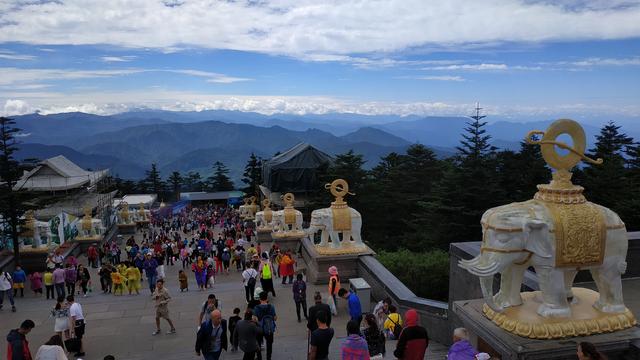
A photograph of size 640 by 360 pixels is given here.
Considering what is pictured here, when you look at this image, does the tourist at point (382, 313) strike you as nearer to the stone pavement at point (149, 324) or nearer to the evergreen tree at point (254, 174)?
the stone pavement at point (149, 324)

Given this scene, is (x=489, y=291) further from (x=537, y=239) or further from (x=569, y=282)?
(x=569, y=282)

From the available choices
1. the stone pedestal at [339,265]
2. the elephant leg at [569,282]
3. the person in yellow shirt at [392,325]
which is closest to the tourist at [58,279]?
the stone pedestal at [339,265]

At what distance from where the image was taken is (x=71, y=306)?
901cm

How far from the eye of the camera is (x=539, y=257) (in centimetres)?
619

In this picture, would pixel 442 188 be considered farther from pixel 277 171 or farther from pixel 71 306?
pixel 277 171

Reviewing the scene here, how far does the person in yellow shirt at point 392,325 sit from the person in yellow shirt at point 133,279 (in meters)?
8.74

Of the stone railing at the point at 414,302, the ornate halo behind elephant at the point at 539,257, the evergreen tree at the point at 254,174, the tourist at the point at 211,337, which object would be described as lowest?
the evergreen tree at the point at 254,174

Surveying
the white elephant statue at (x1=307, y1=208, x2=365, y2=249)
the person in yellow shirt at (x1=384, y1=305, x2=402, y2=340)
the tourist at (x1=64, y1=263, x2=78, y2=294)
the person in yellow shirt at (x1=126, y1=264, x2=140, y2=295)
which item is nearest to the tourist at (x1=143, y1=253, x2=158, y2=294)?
the person in yellow shirt at (x1=126, y1=264, x2=140, y2=295)

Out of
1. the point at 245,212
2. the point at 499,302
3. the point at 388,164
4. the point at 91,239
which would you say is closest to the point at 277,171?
the point at 245,212

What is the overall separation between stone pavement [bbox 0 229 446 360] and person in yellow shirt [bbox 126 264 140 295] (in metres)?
0.37

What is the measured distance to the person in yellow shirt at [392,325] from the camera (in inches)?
328

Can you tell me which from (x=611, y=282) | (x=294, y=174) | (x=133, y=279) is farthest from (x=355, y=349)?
(x=294, y=174)

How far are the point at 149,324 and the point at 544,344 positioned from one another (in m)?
8.49

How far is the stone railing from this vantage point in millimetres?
9180
